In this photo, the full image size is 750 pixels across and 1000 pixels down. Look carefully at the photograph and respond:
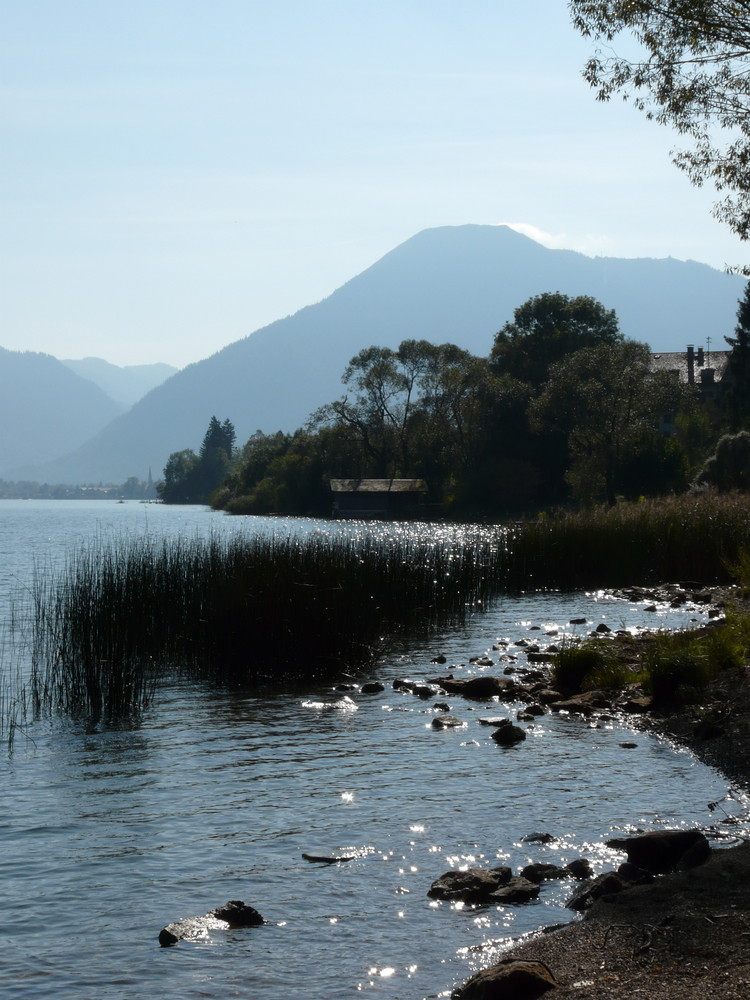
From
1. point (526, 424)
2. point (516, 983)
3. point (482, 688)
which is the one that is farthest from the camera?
point (526, 424)

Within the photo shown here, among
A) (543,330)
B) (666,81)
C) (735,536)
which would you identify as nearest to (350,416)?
(543,330)

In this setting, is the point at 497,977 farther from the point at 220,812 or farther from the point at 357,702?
the point at 357,702

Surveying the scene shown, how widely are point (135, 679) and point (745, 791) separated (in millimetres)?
7791

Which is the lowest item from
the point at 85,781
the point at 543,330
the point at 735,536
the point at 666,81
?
the point at 85,781

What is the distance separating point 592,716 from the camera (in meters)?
12.6

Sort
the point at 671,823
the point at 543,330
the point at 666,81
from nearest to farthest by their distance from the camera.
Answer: the point at 671,823 → the point at 666,81 → the point at 543,330

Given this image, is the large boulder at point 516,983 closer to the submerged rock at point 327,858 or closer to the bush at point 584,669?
the submerged rock at point 327,858

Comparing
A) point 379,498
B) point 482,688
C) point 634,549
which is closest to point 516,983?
point 482,688

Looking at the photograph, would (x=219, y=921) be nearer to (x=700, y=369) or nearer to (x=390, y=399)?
(x=390, y=399)

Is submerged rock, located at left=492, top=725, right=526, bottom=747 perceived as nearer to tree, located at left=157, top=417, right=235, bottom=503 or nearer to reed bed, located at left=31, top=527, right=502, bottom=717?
reed bed, located at left=31, top=527, right=502, bottom=717

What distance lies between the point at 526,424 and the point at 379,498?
52.6 feet

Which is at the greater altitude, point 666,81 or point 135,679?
point 666,81

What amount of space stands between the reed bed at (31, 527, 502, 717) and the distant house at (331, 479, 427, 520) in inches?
2357

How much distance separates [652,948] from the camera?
554 centimetres
